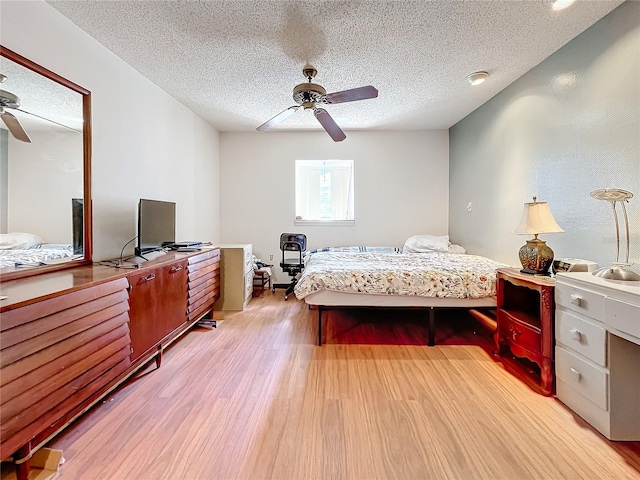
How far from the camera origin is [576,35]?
2.21 metres

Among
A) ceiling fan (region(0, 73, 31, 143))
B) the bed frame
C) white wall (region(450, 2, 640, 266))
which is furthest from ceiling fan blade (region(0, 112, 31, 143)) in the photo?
white wall (region(450, 2, 640, 266))

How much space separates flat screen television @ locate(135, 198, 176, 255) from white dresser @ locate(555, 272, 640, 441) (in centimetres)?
311

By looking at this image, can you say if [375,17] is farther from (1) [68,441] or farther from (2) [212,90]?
(1) [68,441]

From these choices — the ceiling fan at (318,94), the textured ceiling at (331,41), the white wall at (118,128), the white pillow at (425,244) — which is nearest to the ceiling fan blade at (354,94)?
the ceiling fan at (318,94)

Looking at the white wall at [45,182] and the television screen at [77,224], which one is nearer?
the white wall at [45,182]

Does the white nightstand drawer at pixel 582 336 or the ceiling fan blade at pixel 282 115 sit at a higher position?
the ceiling fan blade at pixel 282 115

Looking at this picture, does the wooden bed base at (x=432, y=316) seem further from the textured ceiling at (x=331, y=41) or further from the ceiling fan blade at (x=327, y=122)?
the textured ceiling at (x=331, y=41)

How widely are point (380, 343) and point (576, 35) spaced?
293cm

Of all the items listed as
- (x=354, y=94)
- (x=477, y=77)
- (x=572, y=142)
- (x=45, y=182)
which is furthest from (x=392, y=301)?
(x=45, y=182)

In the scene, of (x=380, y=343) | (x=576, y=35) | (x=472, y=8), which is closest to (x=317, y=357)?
(x=380, y=343)

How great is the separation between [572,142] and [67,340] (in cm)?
357

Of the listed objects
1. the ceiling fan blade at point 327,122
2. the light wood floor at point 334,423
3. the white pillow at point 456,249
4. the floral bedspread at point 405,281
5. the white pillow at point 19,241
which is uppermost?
the ceiling fan blade at point 327,122

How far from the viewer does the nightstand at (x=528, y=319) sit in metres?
1.89

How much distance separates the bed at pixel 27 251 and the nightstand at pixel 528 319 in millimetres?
3216
